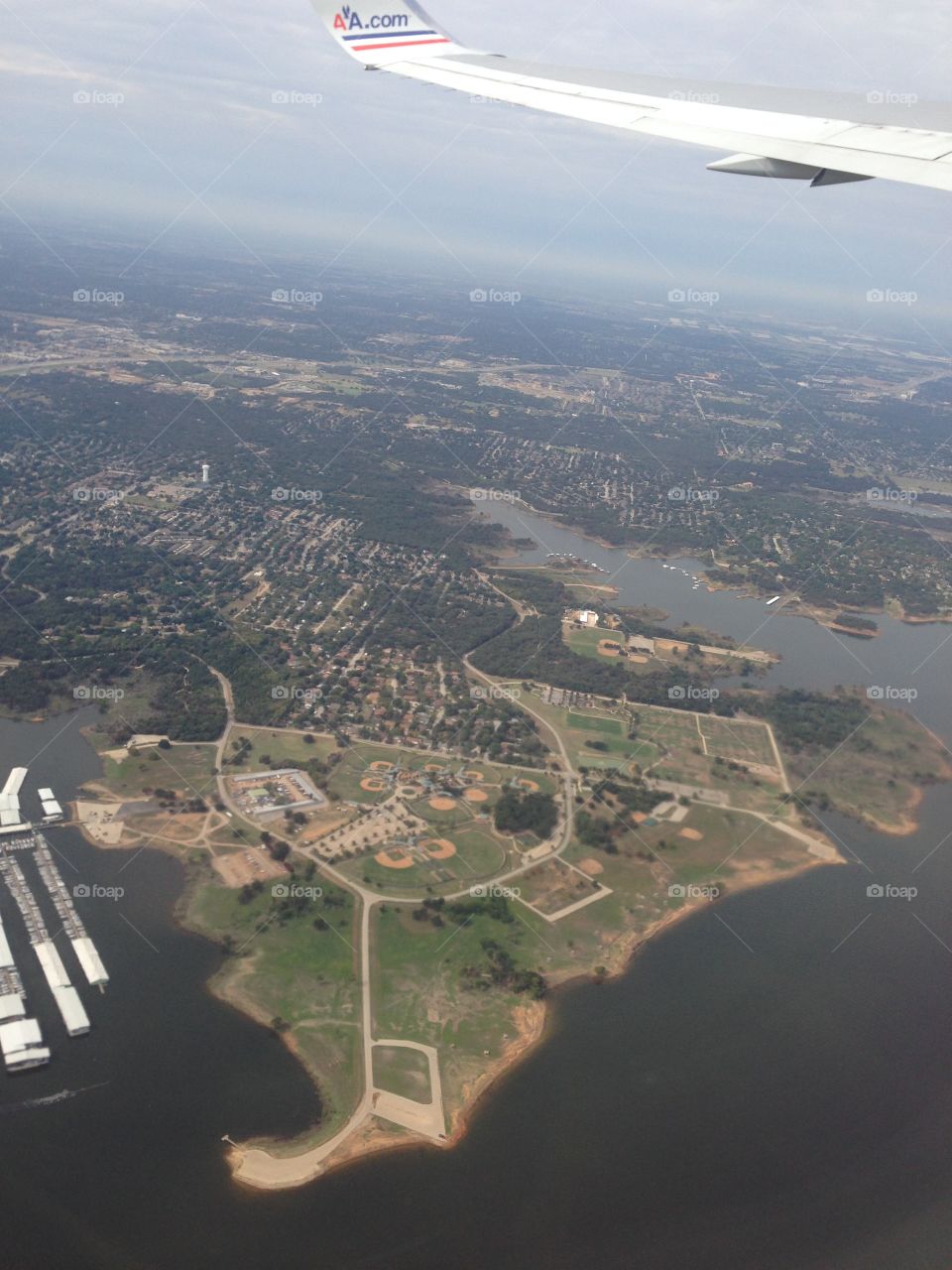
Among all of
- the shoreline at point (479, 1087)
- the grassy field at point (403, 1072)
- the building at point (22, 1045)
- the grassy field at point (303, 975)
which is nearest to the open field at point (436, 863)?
the grassy field at point (303, 975)

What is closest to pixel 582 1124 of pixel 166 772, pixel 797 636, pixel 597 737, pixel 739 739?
pixel 597 737

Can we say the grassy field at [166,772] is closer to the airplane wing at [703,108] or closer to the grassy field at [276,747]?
the grassy field at [276,747]

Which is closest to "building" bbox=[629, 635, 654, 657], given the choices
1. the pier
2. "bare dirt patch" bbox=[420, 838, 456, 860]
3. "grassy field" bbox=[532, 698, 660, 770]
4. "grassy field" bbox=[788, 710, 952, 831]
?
"grassy field" bbox=[532, 698, 660, 770]

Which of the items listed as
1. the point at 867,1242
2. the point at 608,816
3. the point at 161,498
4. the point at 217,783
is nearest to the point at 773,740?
the point at 608,816

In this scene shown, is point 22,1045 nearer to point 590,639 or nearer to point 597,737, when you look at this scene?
point 597,737

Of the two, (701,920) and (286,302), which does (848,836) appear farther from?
(286,302)

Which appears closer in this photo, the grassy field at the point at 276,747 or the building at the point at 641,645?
the grassy field at the point at 276,747
